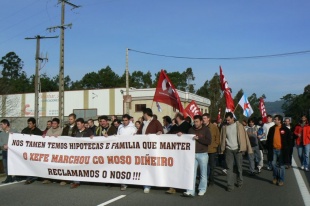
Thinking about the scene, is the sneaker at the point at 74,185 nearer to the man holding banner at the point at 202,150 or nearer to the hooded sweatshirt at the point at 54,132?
the hooded sweatshirt at the point at 54,132

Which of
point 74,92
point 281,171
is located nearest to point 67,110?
point 74,92

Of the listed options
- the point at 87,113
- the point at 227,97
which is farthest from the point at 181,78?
the point at 227,97

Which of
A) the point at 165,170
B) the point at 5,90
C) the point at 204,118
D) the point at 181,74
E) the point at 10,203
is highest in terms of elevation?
the point at 181,74

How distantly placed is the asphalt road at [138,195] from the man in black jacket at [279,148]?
32 centimetres

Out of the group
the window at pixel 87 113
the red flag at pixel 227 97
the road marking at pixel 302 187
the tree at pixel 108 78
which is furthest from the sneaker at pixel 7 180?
the tree at pixel 108 78

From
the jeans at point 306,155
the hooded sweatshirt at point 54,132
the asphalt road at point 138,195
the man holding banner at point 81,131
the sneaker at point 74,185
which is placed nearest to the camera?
the asphalt road at point 138,195

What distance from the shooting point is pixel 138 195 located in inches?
318

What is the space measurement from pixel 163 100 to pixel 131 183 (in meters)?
3.72

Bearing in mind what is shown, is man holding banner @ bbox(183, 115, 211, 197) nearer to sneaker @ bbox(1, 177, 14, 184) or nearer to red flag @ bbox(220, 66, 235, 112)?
sneaker @ bbox(1, 177, 14, 184)

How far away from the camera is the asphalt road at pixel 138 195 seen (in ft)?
24.3

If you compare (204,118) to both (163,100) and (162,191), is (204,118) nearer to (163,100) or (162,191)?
(162,191)

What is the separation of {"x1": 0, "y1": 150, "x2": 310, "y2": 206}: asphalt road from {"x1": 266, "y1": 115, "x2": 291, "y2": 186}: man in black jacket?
0.32 metres

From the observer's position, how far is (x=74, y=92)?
5006 cm

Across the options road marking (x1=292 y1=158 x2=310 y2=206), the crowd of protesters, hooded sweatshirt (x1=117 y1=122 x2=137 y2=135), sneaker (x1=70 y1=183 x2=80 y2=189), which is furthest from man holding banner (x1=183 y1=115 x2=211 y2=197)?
sneaker (x1=70 y1=183 x2=80 y2=189)
